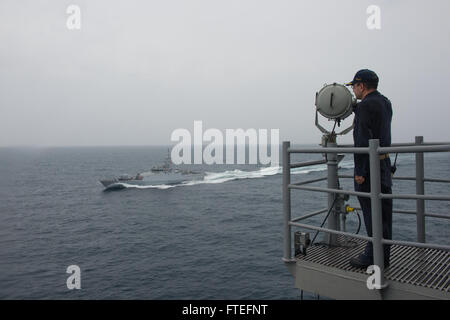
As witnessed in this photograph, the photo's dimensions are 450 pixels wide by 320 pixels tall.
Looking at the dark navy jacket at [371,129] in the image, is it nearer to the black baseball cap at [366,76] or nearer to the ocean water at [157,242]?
the black baseball cap at [366,76]

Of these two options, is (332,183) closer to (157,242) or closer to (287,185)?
(287,185)

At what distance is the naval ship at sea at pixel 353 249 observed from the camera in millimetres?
2953

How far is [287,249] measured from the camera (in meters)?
3.81

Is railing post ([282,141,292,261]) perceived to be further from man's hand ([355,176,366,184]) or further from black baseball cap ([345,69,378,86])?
black baseball cap ([345,69,378,86])

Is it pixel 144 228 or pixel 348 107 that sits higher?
pixel 348 107

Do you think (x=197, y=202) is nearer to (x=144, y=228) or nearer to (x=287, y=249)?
(x=144, y=228)

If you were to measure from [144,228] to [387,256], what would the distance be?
1395 inches

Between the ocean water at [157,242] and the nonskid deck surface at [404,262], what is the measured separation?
47.6 ft

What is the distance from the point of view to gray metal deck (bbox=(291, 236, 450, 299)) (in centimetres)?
316

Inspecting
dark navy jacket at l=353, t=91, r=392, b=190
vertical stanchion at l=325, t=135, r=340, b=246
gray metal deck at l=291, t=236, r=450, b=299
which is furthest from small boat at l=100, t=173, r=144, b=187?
dark navy jacket at l=353, t=91, r=392, b=190

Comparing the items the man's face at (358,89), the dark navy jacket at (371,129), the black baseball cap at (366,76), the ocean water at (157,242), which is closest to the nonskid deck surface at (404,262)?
the dark navy jacket at (371,129)
